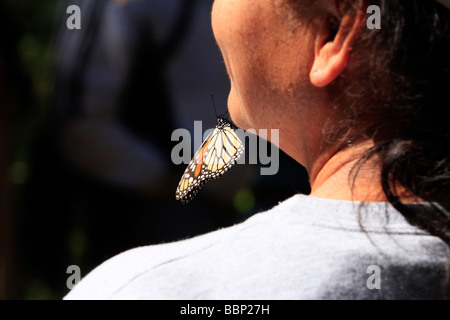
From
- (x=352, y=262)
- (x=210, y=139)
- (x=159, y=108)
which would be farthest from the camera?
(x=159, y=108)

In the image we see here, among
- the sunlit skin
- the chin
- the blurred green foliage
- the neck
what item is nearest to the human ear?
the sunlit skin

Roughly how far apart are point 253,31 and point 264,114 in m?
0.18

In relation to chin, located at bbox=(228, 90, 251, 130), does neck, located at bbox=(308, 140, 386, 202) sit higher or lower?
lower

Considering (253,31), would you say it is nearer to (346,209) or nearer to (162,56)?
(346,209)

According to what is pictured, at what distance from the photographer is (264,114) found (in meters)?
1.24

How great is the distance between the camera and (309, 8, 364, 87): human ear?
1.05 m

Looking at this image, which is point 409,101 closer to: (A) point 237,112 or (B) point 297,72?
(B) point 297,72

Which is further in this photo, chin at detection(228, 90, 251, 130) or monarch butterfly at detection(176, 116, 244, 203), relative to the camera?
monarch butterfly at detection(176, 116, 244, 203)

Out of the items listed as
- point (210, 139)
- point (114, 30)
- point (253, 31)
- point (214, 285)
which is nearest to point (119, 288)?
point (214, 285)

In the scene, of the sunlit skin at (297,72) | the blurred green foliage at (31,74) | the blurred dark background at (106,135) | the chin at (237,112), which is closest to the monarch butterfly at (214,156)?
the chin at (237,112)

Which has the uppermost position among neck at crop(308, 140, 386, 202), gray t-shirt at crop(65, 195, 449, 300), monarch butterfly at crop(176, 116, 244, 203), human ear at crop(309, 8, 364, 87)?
human ear at crop(309, 8, 364, 87)

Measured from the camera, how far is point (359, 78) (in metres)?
1.09

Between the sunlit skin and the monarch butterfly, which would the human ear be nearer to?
the sunlit skin

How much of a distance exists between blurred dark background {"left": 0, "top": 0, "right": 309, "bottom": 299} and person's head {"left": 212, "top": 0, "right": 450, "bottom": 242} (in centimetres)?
125
